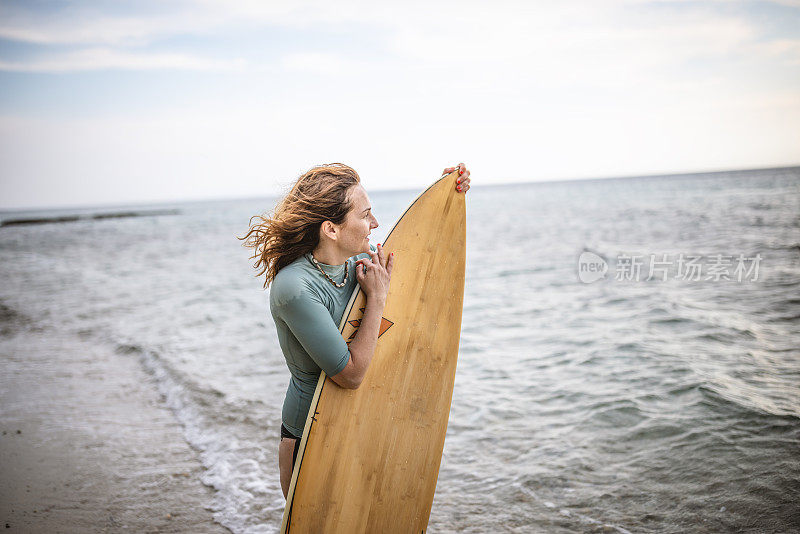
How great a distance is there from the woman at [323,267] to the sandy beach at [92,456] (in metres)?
1.99

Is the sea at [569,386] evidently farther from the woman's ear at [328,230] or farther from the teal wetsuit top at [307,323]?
the woman's ear at [328,230]

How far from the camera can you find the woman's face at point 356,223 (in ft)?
5.81

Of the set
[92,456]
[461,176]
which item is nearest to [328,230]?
[461,176]

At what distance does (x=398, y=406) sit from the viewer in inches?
83.9

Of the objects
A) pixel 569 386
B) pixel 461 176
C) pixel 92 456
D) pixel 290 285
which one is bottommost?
pixel 92 456

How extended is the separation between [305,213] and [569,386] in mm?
4389

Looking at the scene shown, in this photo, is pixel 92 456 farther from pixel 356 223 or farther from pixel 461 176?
pixel 461 176

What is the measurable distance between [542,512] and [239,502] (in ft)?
6.56

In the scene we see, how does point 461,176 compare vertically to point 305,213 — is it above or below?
above

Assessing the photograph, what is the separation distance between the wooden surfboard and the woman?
0.11 m

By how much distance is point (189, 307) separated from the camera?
9.85m

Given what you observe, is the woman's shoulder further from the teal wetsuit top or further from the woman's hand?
the woman's hand

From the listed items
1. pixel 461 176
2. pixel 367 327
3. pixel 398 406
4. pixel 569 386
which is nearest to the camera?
pixel 367 327

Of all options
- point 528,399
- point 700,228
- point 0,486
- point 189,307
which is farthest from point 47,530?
point 700,228
